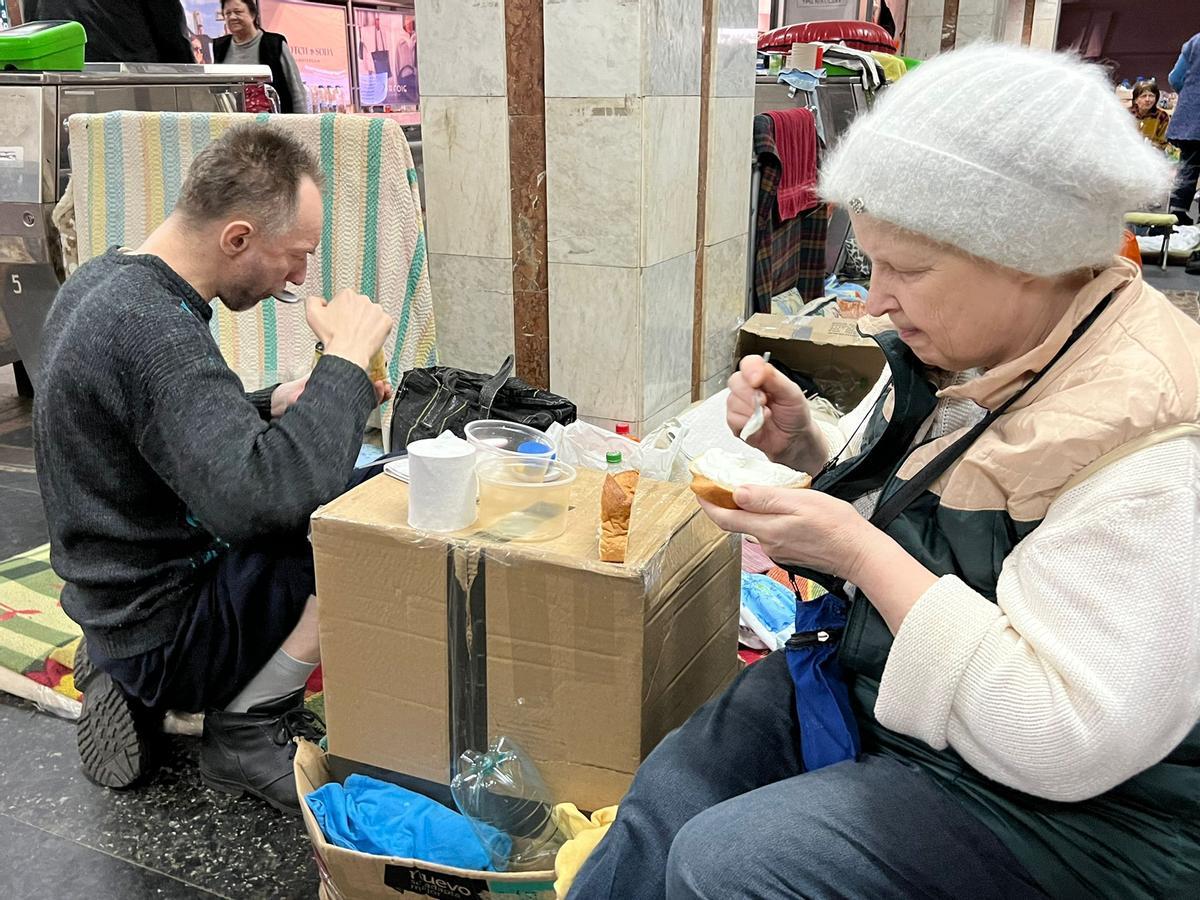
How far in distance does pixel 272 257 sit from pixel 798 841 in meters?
1.36

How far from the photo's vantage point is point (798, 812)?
1114 millimetres

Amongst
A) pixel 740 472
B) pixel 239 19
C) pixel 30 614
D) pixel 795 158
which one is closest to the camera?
pixel 740 472

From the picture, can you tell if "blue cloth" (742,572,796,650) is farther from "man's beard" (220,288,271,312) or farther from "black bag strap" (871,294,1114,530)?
"man's beard" (220,288,271,312)

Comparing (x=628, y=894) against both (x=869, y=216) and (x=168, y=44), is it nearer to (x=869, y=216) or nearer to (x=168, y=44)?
(x=869, y=216)

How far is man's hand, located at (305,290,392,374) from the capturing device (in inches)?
71.6

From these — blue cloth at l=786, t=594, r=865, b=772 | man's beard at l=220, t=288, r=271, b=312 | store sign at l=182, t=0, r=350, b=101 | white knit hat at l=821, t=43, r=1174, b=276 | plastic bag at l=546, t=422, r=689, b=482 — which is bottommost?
plastic bag at l=546, t=422, r=689, b=482

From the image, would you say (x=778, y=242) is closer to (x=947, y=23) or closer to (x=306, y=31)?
(x=306, y=31)

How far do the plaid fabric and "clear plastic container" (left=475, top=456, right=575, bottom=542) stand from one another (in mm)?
2921

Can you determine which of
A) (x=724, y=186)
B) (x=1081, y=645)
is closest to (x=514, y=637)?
(x=1081, y=645)

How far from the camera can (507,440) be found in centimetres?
171

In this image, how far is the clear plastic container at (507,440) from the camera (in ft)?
5.20

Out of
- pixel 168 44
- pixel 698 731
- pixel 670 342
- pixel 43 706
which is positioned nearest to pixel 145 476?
pixel 43 706

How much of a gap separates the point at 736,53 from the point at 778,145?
0.76 m

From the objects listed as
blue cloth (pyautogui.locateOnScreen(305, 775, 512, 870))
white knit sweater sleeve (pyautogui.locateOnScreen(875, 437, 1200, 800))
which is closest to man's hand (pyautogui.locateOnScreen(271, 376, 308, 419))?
blue cloth (pyautogui.locateOnScreen(305, 775, 512, 870))
